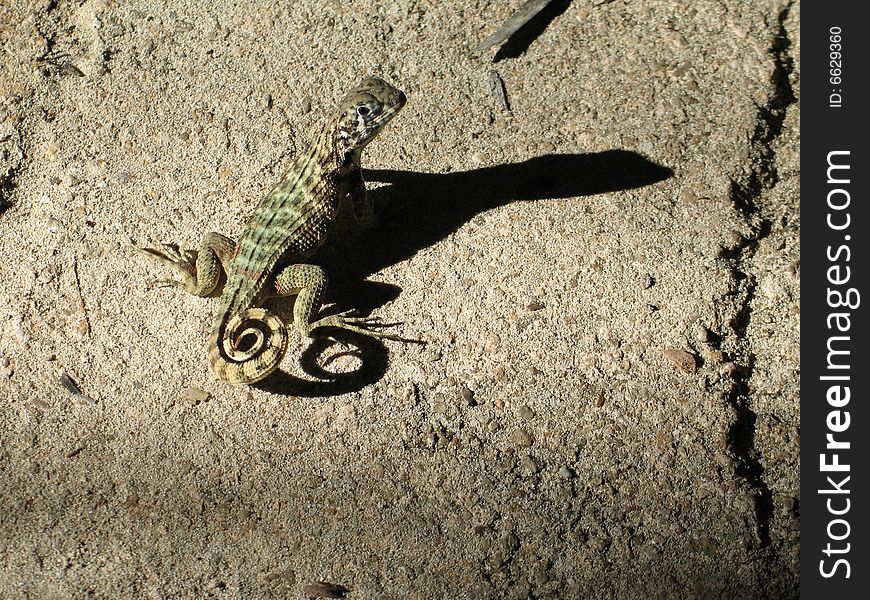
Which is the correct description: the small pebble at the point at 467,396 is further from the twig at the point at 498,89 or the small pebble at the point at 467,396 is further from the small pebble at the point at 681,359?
the twig at the point at 498,89

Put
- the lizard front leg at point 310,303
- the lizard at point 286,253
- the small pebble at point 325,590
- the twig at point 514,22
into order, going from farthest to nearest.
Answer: the twig at point 514,22 → the lizard front leg at point 310,303 → the lizard at point 286,253 → the small pebble at point 325,590

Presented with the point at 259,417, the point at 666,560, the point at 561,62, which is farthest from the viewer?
the point at 561,62

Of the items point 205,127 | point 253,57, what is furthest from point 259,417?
point 253,57

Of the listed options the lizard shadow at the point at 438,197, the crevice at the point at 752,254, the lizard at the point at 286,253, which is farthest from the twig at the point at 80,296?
the crevice at the point at 752,254

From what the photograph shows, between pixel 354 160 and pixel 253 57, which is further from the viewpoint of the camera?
pixel 253 57

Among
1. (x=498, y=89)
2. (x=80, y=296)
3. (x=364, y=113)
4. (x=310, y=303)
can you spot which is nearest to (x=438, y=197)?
(x=364, y=113)

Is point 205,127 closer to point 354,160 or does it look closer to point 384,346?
Result: point 354,160

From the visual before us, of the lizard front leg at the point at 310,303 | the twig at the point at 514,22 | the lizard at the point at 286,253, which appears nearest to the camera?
the lizard at the point at 286,253

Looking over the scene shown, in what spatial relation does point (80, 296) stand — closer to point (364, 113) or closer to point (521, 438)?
point (364, 113)
